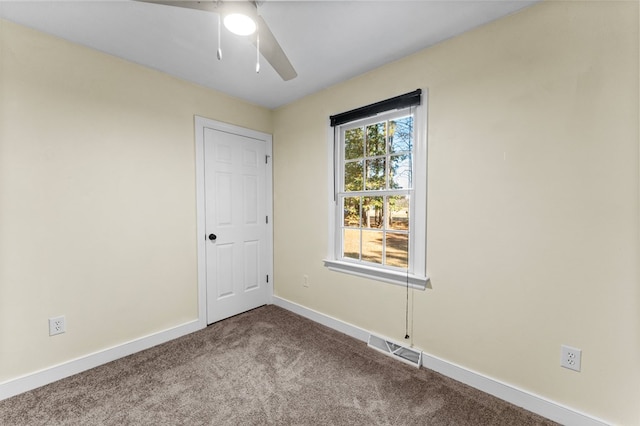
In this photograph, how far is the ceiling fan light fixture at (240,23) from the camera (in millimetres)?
1308

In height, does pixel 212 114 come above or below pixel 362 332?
above

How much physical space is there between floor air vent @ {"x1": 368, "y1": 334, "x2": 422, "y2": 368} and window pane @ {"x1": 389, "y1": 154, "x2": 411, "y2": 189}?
135 cm

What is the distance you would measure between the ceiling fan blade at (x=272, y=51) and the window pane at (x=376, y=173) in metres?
1.11

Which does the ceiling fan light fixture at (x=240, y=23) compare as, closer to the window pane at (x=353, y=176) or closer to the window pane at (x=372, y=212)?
the window pane at (x=353, y=176)

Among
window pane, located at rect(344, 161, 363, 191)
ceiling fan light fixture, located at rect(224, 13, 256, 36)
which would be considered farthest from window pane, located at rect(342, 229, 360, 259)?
ceiling fan light fixture, located at rect(224, 13, 256, 36)

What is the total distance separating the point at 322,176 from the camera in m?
2.83

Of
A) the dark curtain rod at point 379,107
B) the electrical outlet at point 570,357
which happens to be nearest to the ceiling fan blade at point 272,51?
the dark curtain rod at point 379,107

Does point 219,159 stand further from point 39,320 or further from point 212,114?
point 39,320

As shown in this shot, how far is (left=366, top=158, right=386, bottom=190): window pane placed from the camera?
246cm

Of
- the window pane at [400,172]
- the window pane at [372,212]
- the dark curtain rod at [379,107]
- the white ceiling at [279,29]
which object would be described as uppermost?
the white ceiling at [279,29]

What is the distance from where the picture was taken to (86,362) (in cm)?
203

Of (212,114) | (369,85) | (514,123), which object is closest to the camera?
(514,123)

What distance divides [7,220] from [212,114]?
1.76 metres

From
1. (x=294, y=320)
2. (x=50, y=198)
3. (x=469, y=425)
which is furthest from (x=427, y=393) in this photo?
(x=50, y=198)
